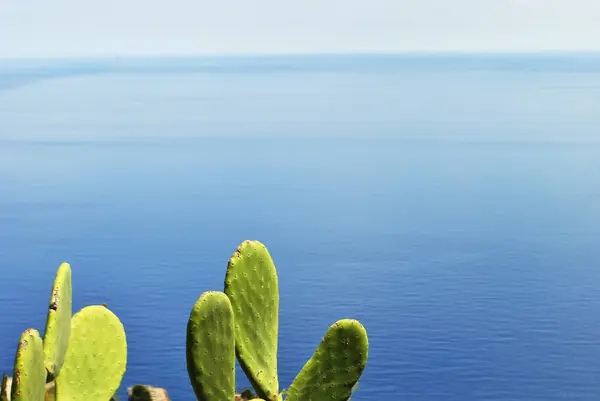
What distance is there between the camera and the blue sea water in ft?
178

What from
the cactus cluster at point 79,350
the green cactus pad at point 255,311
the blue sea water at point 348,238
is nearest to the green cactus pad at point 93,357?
the cactus cluster at point 79,350

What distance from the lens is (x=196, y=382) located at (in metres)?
3.83

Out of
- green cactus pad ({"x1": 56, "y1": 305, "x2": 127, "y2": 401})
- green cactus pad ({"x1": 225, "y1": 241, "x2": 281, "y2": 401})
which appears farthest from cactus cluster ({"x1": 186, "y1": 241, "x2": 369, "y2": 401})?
green cactus pad ({"x1": 56, "y1": 305, "x2": 127, "y2": 401})

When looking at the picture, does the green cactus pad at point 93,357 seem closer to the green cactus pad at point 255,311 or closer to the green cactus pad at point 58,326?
the green cactus pad at point 58,326

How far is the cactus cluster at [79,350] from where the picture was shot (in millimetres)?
3834

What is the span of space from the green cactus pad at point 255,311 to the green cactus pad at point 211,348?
0.42 m

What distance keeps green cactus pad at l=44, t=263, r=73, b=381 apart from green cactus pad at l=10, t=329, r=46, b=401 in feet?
1.24

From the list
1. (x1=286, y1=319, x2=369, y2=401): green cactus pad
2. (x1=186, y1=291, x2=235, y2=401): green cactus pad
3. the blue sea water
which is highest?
(x1=186, y1=291, x2=235, y2=401): green cactus pad

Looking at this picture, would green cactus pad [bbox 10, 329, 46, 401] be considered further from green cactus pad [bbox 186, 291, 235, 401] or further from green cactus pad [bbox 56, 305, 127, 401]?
green cactus pad [bbox 56, 305, 127, 401]

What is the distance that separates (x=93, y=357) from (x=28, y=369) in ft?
3.72

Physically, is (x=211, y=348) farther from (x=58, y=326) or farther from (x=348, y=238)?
(x=348, y=238)

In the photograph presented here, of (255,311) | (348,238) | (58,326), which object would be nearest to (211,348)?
(58,326)

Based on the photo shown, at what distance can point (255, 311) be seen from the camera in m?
4.48

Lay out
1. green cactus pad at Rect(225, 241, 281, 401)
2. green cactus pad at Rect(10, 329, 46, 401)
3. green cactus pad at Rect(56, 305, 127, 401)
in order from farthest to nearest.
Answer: green cactus pad at Rect(225, 241, 281, 401) < green cactus pad at Rect(56, 305, 127, 401) < green cactus pad at Rect(10, 329, 46, 401)
